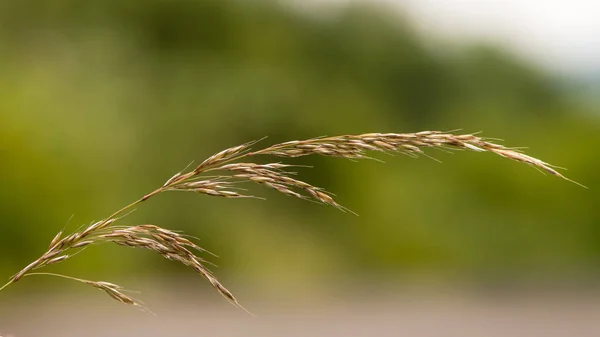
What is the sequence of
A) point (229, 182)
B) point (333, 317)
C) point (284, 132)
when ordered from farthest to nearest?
point (284, 132) < point (333, 317) < point (229, 182)

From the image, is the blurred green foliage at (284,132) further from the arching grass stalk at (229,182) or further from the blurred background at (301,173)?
the arching grass stalk at (229,182)

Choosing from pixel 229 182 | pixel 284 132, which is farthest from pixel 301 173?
pixel 229 182

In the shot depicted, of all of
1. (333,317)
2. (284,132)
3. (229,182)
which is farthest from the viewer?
(284,132)

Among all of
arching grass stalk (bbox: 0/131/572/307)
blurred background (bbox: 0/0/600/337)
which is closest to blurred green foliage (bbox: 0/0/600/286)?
blurred background (bbox: 0/0/600/337)

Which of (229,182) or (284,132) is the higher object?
(229,182)

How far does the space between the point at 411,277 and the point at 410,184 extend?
1.38 m

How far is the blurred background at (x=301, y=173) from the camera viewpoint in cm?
842

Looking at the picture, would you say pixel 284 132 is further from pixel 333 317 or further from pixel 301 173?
pixel 333 317

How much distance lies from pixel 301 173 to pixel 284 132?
2.29 ft

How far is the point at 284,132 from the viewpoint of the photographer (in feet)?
35.2

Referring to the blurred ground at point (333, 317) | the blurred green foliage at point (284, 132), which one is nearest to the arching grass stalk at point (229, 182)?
the blurred ground at point (333, 317)

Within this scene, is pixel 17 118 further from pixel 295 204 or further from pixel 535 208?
pixel 535 208

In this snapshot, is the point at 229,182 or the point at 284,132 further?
the point at 284,132

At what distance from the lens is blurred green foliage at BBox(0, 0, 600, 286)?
29.8 ft
